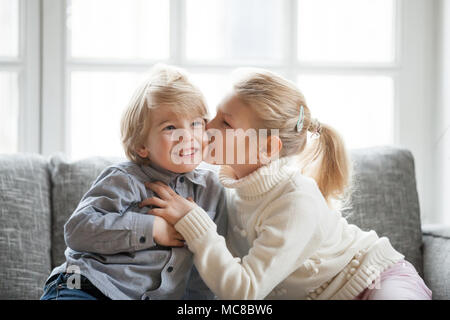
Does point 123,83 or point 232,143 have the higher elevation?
point 123,83

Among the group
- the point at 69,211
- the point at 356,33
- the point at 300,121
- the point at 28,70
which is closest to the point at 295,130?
the point at 300,121

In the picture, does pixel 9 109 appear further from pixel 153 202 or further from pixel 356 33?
pixel 356 33

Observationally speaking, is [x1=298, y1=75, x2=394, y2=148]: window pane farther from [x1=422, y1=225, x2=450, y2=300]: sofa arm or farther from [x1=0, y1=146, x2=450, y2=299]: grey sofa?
[x1=422, y1=225, x2=450, y2=300]: sofa arm

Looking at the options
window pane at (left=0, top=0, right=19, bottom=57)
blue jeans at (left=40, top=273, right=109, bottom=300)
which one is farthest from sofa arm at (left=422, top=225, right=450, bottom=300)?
window pane at (left=0, top=0, right=19, bottom=57)

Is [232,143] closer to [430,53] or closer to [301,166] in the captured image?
[301,166]

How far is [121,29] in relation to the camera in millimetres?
2121

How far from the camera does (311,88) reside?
7.13 ft

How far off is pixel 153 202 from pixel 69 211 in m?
0.46

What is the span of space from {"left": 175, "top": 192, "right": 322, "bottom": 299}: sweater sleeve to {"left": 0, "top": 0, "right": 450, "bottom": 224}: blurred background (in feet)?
3.04

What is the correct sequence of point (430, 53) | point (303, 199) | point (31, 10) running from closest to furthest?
point (303, 199) < point (31, 10) < point (430, 53)

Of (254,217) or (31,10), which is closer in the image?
(254,217)

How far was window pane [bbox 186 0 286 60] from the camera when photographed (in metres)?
2.15
